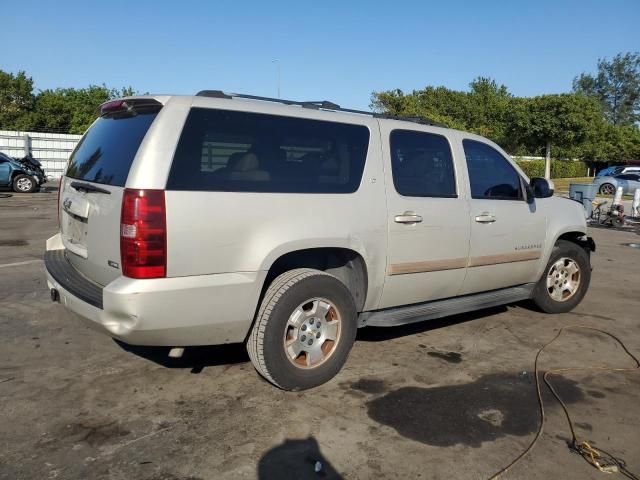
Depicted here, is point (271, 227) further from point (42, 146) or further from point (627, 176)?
point (627, 176)

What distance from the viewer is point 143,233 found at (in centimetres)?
302

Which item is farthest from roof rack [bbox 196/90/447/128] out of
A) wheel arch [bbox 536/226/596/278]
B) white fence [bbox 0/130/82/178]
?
white fence [bbox 0/130/82/178]

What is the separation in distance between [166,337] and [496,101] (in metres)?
67.4

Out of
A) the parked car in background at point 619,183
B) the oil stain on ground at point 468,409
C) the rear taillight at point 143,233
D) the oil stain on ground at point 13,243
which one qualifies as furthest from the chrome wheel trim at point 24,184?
the parked car in background at point 619,183

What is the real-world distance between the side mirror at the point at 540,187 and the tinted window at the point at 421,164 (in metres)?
1.20

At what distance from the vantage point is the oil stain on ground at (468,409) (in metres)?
3.22

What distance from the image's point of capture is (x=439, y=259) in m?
4.43

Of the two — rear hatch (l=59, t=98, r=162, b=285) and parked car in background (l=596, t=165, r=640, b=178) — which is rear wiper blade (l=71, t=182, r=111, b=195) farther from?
parked car in background (l=596, t=165, r=640, b=178)

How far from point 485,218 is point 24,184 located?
19862 mm

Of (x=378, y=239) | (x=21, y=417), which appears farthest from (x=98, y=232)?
(x=378, y=239)

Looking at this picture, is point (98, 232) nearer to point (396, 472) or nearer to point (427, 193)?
point (396, 472)

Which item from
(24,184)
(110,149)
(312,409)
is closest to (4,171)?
(24,184)

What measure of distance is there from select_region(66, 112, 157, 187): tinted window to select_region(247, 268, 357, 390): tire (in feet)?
3.97

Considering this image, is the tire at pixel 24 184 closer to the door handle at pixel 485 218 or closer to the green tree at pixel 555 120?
the door handle at pixel 485 218
